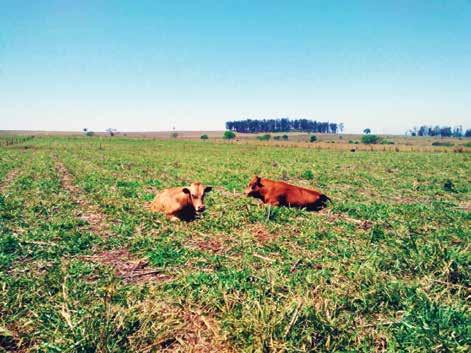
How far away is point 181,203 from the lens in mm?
7945

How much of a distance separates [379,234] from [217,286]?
13.1 ft

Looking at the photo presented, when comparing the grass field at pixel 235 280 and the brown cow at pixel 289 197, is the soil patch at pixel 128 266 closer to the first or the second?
the grass field at pixel 235 280

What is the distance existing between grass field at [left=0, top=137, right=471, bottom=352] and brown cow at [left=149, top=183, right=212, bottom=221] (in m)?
0.35

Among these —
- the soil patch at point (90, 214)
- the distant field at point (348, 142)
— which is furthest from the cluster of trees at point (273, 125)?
the soil patch at point (90, 214)

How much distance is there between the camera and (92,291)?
4.26 metres

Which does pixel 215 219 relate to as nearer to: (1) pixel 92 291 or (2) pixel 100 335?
(1) pixel 92 291

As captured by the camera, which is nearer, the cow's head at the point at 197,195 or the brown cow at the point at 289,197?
the cow's head at the point at 197,195

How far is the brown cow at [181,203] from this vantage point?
26.1ft

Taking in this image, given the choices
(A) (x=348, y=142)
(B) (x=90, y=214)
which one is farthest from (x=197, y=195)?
(A) (x=348, y=142)

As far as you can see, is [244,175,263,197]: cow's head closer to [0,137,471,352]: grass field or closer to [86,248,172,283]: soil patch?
[0,137,471,352]: grass field

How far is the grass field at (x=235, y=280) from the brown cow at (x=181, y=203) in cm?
35

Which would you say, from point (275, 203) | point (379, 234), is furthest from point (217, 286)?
point (275, 203)

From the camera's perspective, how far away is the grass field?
3275mm

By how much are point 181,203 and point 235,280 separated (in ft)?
12.3
